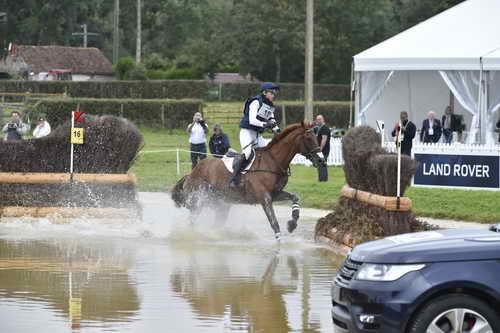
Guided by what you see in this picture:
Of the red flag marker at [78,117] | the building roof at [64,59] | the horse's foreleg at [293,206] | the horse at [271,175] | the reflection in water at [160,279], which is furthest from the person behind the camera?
the building roof at [64,59]

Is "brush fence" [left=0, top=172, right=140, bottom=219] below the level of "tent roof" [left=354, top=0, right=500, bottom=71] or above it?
below

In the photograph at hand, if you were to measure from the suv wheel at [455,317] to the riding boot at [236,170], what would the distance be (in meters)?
9.75

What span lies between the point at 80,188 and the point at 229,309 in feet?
28.4

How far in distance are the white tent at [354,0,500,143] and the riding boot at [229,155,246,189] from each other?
1525 centimetres

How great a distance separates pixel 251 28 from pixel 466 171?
5328 cm

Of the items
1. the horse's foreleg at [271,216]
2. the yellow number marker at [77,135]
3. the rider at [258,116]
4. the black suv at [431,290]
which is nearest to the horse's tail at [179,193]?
the rider at [258,116]

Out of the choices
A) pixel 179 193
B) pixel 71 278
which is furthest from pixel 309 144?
pixel 71 278

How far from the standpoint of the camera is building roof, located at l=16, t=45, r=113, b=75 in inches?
3583

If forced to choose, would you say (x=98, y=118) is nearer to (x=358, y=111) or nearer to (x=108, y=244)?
(x=108, y=244)

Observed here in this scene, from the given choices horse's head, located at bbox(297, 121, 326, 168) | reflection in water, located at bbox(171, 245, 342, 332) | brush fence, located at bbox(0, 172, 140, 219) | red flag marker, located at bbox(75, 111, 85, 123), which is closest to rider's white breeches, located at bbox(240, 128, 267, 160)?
horse's head, located at bbox(297, 121, 326, 168)

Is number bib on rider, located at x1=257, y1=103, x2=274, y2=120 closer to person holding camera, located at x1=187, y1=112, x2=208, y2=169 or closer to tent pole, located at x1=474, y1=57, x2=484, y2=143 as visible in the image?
person holding camera, located at x1=187, y1=112, x2=208, y2=169

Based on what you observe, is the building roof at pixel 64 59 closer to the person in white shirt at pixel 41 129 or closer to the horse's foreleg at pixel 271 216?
the person in white shirt at pixel 41 129

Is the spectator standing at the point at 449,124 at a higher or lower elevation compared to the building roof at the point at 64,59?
lower

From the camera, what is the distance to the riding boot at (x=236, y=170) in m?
17.9
